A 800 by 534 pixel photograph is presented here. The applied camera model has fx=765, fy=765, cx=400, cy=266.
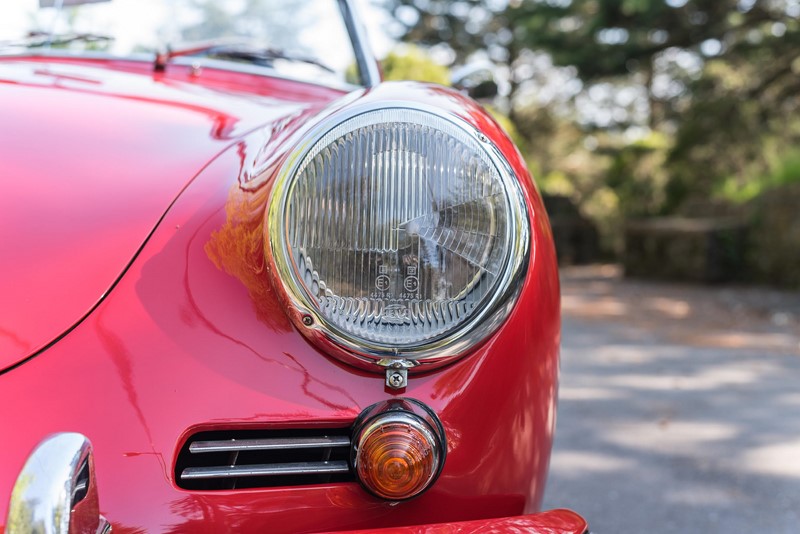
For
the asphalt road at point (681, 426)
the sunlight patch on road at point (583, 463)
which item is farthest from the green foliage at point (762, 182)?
the sunlight patch on road at point (583, 463)

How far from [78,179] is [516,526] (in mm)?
810

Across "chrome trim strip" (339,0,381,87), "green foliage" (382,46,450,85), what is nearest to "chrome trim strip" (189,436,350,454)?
"chrome trim strip" (339,0,381,87)

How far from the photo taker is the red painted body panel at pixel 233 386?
93 centimetres

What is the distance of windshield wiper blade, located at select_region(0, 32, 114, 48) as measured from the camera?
1923 mm

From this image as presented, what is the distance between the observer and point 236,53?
207 cm

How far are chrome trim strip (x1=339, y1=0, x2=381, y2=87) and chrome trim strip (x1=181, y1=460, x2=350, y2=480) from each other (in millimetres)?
1405

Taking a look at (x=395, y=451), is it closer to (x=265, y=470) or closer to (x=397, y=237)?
(x=265, y=470)

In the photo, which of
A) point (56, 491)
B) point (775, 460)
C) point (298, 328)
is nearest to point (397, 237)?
point (298, 328)

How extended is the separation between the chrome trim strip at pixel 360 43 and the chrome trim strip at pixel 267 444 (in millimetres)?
1385

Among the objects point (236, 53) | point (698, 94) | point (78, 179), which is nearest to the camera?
point (78, 179)

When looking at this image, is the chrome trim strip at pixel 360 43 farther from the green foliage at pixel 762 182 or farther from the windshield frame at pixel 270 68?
the green foliage at pixel 762 182

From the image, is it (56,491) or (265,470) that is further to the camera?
(265,470)

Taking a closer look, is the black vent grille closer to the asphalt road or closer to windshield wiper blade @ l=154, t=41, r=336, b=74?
the asphalt road

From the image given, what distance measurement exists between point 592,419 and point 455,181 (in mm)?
2246
